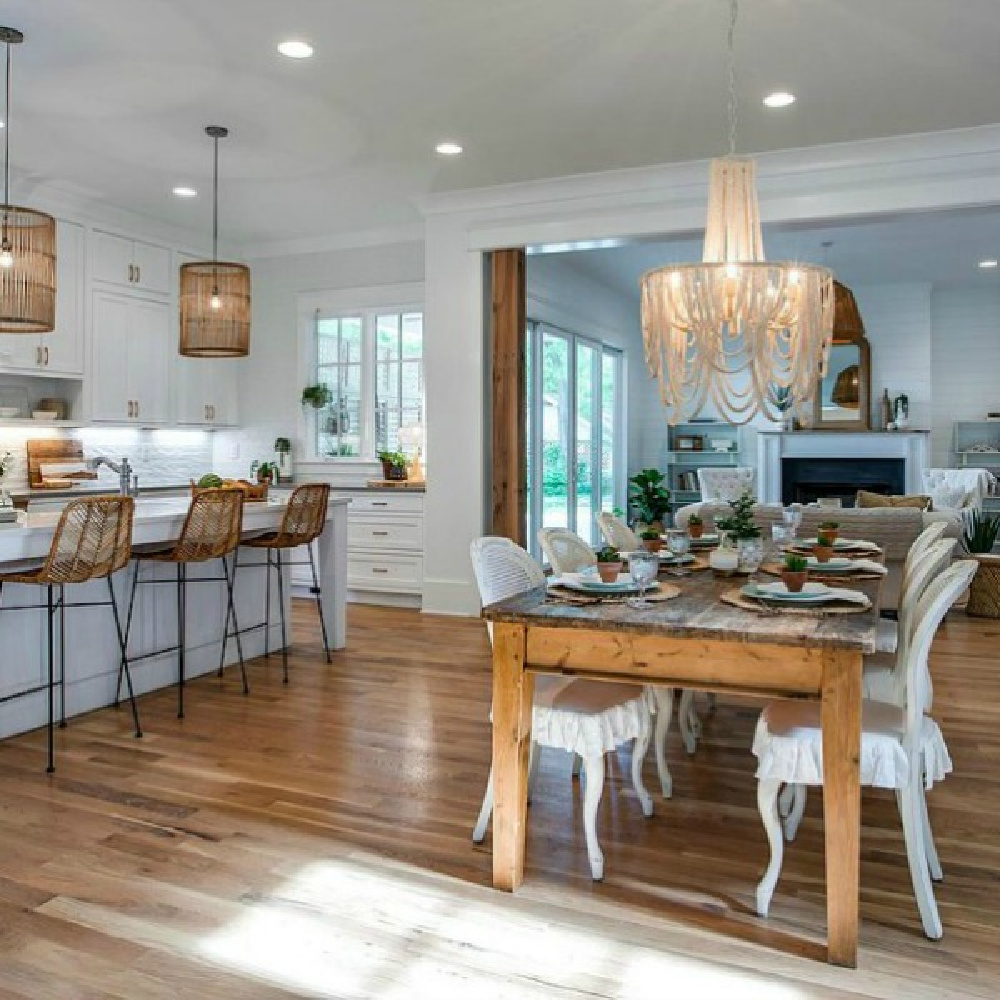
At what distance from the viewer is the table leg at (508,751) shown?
97.0 inches

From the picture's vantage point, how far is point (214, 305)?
5074 mm

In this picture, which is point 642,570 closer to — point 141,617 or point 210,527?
point 210,527

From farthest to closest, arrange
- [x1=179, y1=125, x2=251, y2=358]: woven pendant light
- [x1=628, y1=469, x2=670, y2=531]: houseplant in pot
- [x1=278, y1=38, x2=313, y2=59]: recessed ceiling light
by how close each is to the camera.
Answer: [x1=179, y1=125, x2=251, y2=358]: woven pendant light → [x1=278, y1=38, x2=313, y2=59]: recessed ceiling light → [x1=628, y1=469, x2=670, y2=531]: houseplant in pot

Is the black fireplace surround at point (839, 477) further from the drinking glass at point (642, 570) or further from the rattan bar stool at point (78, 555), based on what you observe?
the rattan bar stool at point (78, 555)

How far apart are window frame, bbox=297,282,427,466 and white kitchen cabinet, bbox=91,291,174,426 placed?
1079 mm

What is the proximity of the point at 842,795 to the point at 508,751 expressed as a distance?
2.76ft

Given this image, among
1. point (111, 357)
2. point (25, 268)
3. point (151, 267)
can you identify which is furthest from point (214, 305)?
point (151, 267)

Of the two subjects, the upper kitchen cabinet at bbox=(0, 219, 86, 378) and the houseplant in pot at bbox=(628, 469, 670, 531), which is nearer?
the houseplant in pot at bbox=(628, 469, 670, 531)

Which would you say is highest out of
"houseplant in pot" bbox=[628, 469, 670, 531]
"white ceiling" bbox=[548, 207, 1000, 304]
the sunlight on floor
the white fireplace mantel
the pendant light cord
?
"white ceiling" bbox=[548, 207, 1000, 304]

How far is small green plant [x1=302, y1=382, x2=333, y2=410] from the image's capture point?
25.0ft

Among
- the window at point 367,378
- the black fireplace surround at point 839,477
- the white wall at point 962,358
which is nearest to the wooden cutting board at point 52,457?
the window at point 367,378

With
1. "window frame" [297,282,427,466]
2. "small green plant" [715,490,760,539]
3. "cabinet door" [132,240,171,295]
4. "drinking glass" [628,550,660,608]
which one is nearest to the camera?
"drinking glass" [628,550,660,608]

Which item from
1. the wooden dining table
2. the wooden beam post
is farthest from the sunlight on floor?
the wooden beam post

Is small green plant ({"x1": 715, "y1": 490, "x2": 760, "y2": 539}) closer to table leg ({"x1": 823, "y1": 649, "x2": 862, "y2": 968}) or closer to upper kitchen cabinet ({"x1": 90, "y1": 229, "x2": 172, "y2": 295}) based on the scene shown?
table leg ({"x1": 823, "y1": 649, "x2": 862, "y2": 968})
